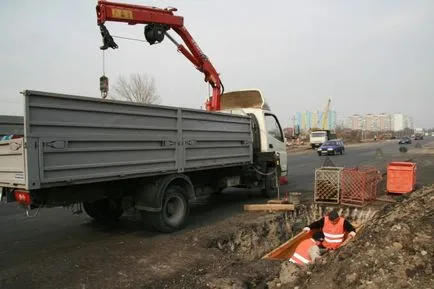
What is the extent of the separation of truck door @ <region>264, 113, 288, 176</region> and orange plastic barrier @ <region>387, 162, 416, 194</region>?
2994 mm

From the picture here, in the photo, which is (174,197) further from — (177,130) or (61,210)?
(61,210)

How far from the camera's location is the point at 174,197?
7.51 m

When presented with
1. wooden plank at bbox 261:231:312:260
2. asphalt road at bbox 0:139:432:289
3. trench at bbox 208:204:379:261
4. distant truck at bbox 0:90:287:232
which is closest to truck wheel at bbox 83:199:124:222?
distant truck at bbox 0:90:287:232

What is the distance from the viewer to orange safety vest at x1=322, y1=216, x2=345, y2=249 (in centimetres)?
627

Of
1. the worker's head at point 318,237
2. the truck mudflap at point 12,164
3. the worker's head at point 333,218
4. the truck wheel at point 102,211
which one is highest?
the truck mudflap at point 12,164

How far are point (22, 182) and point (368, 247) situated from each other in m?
4.44

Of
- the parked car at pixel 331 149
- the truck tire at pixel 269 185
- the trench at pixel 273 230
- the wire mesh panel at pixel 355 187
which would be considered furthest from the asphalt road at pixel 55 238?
the parked car at pixel 331 149

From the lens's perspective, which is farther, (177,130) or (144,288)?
(177,130)

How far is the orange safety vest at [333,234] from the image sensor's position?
20.6 ft

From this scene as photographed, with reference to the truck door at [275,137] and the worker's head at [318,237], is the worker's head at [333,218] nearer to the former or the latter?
the worker's head at [318,237]

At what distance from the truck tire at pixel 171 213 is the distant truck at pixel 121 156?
0.02 metres

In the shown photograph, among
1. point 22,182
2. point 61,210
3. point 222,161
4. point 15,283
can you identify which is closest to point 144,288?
point 15,283

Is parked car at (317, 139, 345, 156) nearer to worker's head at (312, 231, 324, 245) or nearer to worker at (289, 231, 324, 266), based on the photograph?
worker's head at (312, 231, 324, 245)

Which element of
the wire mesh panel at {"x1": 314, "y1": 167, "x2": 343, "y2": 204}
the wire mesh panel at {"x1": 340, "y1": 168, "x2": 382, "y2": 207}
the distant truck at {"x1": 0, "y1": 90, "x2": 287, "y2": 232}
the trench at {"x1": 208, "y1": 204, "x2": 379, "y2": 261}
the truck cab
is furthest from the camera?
the truck cab
